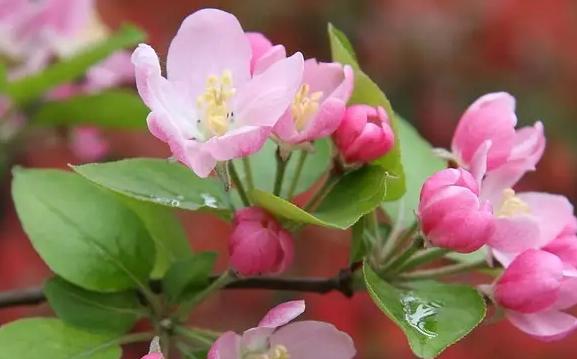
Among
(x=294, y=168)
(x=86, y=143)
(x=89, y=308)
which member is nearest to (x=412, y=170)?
(x=294, y=168)

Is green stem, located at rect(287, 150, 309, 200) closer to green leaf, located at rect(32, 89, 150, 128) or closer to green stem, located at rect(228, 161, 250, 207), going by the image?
green stem, located at rect(228, 161, 250, 207)

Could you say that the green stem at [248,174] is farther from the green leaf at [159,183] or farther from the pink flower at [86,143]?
the pink flower at [86,143]

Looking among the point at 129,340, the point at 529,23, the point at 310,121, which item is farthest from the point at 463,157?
the point at 529,23

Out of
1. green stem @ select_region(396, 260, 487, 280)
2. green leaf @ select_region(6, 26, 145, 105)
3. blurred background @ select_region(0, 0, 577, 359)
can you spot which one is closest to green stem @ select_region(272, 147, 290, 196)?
green stem @ select_region(396, 260, 487, 280)

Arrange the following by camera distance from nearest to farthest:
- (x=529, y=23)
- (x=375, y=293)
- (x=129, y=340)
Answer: (x=375, y=293) < (x=129, y=340) < (x=529, y=23)

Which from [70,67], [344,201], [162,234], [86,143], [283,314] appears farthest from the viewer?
[86,143]

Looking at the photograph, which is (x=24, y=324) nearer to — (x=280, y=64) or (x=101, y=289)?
(x=101, y=289)

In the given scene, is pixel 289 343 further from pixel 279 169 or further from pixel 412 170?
pixel 412 170
